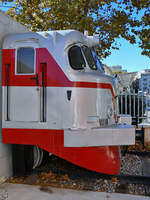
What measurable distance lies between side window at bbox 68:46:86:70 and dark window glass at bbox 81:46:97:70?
159 mm

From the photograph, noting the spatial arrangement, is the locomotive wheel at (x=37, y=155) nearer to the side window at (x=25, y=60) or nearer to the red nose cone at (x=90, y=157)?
the red nose cone at (x=90, y=157)

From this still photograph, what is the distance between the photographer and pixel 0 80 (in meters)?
3.93

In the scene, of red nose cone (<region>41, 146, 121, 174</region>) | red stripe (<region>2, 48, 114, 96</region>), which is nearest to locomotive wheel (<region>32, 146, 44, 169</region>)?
red nose cone (<region>41, 146, 121, 174</region>)

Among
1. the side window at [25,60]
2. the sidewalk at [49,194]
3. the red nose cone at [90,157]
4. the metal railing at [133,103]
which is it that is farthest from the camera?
the metal railing at [133,103]

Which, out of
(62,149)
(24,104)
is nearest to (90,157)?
(62,149)

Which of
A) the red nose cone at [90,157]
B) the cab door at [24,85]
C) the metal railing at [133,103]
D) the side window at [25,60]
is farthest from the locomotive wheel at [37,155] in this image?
the metal railing at [133,103]

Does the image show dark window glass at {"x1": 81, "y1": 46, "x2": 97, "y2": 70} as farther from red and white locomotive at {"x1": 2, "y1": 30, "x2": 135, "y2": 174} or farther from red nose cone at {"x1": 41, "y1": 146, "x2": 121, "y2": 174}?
red nose cone at {"x1": 41, "y1": 146, "x2": 121, "y2": 174}

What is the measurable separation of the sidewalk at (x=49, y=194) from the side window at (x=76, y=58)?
7.02ft

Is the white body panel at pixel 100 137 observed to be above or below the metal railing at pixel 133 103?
below

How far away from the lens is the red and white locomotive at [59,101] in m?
3.52

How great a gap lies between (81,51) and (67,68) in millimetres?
462

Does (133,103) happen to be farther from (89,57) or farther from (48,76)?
(48,76)

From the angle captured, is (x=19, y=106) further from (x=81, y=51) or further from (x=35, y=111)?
(x=81, y=51)

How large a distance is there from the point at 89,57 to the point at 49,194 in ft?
8.30
